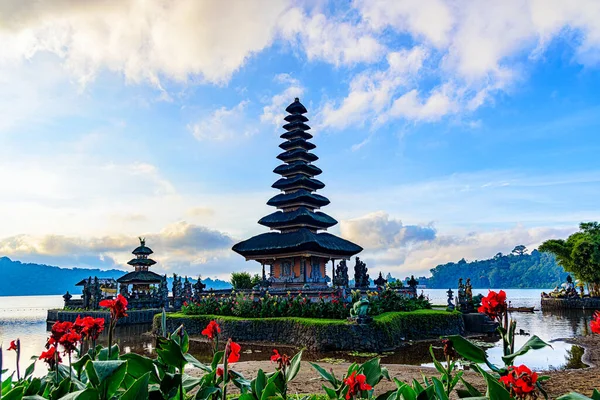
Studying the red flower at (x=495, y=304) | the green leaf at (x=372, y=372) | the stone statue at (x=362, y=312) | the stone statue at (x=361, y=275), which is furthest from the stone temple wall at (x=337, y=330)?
the red flower at (x=495, y=304)

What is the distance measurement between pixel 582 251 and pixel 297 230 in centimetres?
3194

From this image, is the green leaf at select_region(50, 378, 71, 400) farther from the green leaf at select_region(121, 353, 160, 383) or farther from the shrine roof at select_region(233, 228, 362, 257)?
the shrine roof at select_region(233, 228, 362, 257)

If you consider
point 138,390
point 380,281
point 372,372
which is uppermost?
point 138,390

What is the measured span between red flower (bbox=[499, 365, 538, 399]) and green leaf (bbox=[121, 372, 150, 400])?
1891 mm

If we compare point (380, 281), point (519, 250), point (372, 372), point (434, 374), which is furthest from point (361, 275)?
point (519, 250)

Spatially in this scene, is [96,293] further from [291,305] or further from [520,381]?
[520,381]

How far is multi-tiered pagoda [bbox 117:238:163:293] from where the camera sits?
3903 centimetres

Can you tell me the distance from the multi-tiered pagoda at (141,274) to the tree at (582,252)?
4144 centimetres

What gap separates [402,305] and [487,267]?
17674 centimetres

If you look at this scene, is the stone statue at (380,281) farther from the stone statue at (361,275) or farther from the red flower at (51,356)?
the red flower at (51,356)

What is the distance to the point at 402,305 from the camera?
22938 millimetres

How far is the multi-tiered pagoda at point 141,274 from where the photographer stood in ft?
128

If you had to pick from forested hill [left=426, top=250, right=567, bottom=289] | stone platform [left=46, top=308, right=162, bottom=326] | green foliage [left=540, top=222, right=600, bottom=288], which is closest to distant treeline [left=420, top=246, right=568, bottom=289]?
forested hill [left=426, top=250, right=567, bottom=289]

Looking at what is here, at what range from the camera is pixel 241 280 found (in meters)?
34.2
